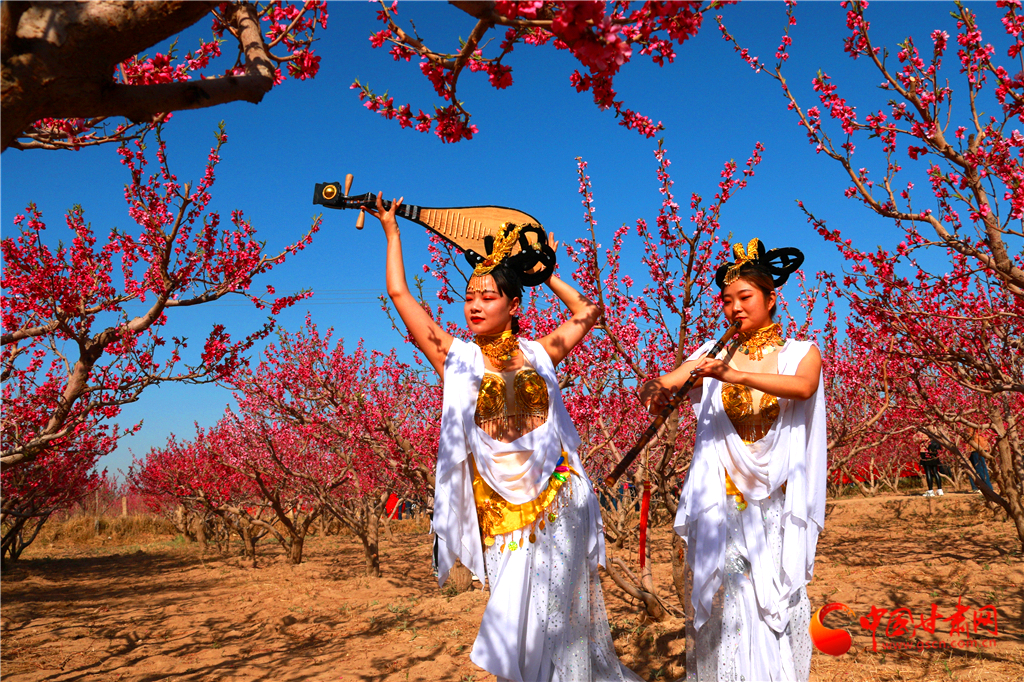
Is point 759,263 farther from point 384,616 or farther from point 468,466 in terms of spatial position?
point 384,616

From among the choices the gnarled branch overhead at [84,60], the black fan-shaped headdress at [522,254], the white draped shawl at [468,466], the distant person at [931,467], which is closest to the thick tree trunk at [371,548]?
the white draped shawl at [468,466]

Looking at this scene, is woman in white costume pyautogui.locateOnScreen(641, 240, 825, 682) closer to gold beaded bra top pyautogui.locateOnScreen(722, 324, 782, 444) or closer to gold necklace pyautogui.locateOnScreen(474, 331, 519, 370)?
gold beaded bra top pyautogui.locateOnScreen(722, 324, 782, 444)

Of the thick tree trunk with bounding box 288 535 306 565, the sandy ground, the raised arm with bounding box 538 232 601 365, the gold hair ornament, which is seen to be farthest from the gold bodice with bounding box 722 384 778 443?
the thick tree trunk with bounding box 288 535 306 565

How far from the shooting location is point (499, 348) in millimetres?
2934

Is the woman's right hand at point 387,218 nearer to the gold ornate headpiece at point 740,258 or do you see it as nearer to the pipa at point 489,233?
the pipa at point 489,233

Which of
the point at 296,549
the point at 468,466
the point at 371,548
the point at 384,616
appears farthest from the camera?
the point at 296,549

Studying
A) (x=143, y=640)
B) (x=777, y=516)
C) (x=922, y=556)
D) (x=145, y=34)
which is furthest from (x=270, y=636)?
(x=922, y=556)

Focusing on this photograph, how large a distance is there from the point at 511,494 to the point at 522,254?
107cm

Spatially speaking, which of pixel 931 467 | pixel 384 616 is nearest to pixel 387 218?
pixel 384 616

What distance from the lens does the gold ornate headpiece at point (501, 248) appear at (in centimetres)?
294

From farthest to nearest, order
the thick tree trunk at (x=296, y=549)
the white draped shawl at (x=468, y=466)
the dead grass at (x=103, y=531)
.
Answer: the dead grass at (x=103, y=531) → the thick tree trunk at (x=296, y=549) → the white draped shawl at (x=468, y=466)

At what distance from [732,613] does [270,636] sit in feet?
18.7

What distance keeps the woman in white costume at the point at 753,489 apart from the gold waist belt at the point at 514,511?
65cm

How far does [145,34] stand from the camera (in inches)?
70.1
